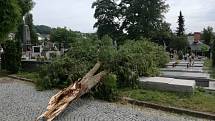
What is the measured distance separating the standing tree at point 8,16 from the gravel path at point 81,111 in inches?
281

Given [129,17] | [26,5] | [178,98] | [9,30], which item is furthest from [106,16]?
[178,98]

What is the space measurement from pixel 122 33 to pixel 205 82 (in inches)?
1665

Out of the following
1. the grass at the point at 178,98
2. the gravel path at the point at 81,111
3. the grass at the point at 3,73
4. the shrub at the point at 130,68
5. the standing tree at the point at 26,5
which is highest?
the standing tree at the point at 26,5

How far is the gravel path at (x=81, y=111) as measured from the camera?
27.6 feet

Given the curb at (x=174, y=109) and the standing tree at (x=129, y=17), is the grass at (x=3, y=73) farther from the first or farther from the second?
the standing tree at (x=129, y=17)

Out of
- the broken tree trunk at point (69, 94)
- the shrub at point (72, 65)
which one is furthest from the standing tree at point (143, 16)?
the broken tree trunk at point (69, 94)

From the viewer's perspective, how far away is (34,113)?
8.93m

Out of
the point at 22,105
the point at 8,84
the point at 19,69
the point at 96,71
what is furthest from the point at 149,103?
the point at 19,69

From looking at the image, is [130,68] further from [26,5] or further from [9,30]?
[26,5]

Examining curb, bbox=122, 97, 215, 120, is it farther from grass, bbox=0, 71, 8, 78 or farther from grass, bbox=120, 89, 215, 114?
grass, bbox=0, 71, 8, 78

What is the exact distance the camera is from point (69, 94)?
370 inches

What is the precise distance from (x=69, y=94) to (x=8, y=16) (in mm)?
9828

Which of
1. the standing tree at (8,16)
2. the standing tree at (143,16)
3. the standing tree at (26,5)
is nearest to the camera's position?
the standing tree at (8,16)

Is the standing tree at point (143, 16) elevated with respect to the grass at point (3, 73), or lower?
elevated
